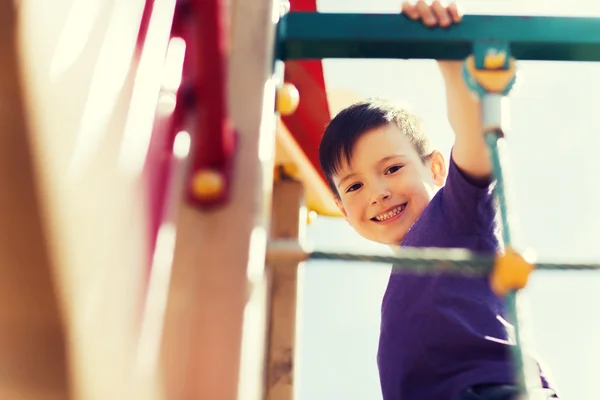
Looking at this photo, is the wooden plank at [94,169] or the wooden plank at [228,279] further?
the wooden plank at [228,279]

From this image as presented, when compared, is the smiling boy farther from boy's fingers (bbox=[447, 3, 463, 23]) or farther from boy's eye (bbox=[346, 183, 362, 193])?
boy's eye (bbox=[346, 183, 362, 193])

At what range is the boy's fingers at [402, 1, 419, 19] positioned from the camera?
688 millimetres

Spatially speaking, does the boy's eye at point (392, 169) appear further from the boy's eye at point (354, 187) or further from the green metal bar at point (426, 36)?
the green metal bar at point (426, 36)

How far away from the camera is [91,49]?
296mm

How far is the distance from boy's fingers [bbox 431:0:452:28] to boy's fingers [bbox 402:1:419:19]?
0.02m

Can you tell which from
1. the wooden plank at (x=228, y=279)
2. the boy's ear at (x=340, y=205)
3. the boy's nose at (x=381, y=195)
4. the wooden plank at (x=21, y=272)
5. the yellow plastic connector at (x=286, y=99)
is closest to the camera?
the wooden plank at (x=21, y=272)

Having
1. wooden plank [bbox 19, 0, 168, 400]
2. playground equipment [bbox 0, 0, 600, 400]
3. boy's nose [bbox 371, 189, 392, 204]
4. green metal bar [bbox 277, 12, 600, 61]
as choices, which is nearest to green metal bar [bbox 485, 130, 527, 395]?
playground equipment [bbox 0, 0, 600, 400]

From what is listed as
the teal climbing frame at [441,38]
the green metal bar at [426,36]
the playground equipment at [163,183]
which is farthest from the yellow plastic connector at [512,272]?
the green metal bar at [426,36]

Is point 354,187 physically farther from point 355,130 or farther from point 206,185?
point 206,185

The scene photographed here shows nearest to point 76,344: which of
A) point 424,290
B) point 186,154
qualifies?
point 186,154

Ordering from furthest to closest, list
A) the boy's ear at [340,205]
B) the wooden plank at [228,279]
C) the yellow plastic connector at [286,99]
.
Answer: the boy's ear at [340,205]
the yellow plastic connector at [286,99]
the wooden plank at [228,279]

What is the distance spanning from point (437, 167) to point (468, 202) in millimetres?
335

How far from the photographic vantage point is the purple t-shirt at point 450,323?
30.0 inches

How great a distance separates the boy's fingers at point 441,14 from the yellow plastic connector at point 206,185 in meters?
0.33
